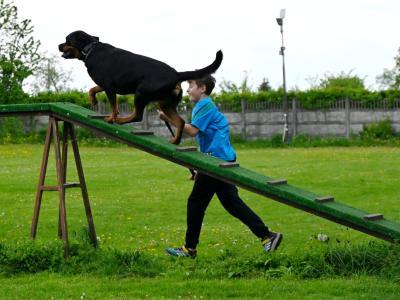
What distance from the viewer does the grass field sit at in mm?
7082

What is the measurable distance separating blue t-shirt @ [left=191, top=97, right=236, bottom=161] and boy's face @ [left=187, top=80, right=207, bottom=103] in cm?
7

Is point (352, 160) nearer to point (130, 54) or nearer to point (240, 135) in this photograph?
point (240, 135)

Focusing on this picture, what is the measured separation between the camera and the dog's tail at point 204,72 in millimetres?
7891

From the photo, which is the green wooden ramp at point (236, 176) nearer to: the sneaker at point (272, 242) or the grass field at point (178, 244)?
the grass field at point (178, 244)

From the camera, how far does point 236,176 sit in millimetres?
7680

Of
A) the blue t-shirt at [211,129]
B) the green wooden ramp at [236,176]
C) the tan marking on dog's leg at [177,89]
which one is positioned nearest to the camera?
the green wooden ramp at [236,176]

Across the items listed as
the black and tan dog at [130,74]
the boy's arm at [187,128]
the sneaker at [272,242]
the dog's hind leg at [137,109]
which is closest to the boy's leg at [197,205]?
the boy's arm at [187,128]

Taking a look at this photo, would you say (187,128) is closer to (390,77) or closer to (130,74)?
(130,74)

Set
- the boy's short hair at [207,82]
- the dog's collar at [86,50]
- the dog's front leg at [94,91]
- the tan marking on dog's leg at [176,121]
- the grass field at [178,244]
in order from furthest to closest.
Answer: the boy's short hair at [207,82]
the dog's front leg at [94,91]
the dog's collar at [86,50]
the tan marking on dog's leg at [176,121]
the grass field at [178,244]

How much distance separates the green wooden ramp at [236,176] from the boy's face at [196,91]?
70cm

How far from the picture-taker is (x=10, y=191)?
1614cm

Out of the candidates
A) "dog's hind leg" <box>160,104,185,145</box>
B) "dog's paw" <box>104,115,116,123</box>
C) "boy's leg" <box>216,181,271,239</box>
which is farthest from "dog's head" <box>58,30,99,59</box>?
"boy's leg" <box>216,181,271,239</box>

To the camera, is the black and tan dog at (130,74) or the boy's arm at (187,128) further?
the boy's arm at (187,128)

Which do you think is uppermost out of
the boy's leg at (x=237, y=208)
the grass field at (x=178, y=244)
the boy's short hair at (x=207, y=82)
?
the boy's short hair at (x=207, y=82)
